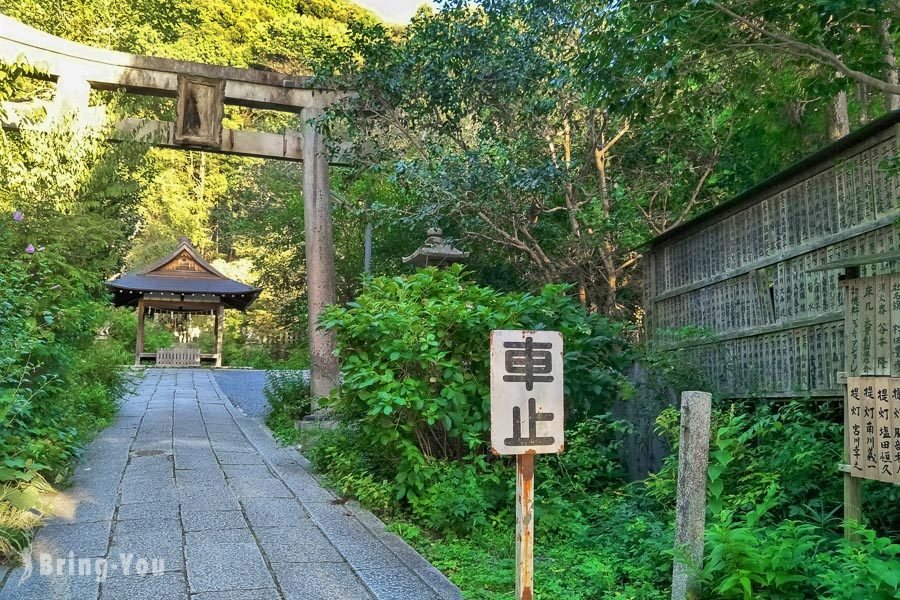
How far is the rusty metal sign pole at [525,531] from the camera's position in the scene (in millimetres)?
3068

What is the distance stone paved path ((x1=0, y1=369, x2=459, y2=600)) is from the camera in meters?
3.69

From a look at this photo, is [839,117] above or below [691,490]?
above

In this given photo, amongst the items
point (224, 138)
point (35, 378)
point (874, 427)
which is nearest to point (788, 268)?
point (874, 427)

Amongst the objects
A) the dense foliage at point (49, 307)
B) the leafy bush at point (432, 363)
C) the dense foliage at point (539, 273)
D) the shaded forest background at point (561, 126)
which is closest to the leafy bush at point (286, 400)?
the dense foliage at point (539, 273)

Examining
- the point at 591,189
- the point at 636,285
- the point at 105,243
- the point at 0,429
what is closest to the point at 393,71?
the point at 591,189

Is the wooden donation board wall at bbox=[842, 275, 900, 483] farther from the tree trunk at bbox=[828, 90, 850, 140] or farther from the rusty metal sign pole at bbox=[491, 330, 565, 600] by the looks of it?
the tree trunk at bbox=[828, 90, 850, 140]

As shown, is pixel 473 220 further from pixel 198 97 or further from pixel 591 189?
pixel 198 97

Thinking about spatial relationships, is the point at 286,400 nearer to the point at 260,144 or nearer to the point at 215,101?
the point at 260,144

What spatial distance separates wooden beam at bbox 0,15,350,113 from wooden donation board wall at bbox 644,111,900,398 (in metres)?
6.17

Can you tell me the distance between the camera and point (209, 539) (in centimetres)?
453

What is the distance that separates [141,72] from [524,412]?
375 inches

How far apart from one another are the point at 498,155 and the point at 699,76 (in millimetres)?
3127

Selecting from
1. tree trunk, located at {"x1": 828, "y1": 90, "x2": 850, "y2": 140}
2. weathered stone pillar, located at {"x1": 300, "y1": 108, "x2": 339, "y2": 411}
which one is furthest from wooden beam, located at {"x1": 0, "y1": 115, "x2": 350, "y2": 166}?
tree trunk, located at {"x1": 828, "y1": 90, "x2": 850, "y2": 140}

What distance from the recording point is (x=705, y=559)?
137 inches
